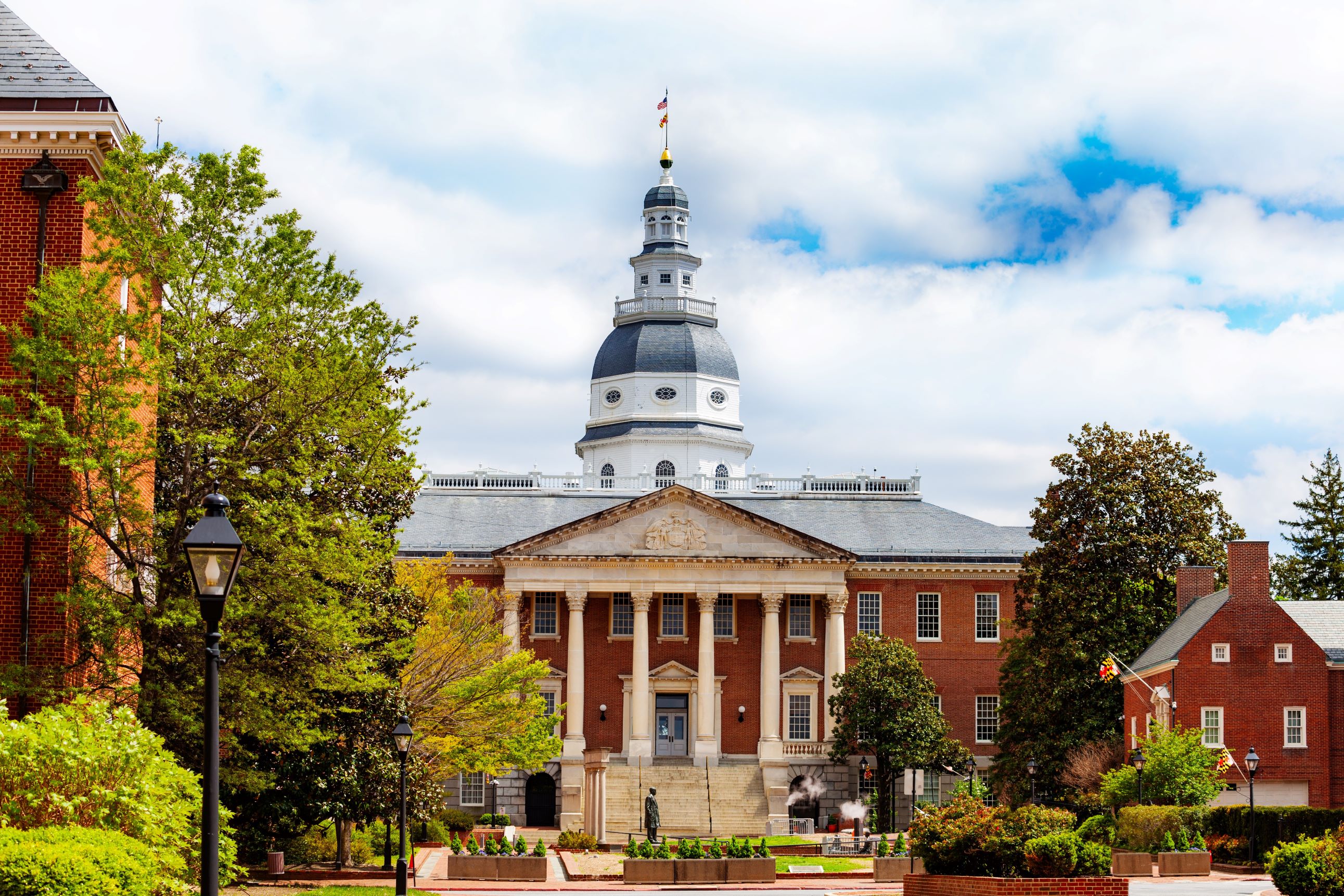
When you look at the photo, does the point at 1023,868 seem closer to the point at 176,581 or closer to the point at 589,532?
the point at 176,581

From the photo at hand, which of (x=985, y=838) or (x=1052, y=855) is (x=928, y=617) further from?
(x=1052, y=855)

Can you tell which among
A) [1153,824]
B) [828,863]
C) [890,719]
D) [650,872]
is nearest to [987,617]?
[890,719]

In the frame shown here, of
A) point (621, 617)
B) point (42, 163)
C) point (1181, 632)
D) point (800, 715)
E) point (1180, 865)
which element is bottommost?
point (1180, 865)

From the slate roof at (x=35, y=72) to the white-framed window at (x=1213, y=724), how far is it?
40.5m

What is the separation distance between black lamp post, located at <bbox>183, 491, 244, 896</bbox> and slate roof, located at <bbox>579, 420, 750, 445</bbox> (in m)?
86.7

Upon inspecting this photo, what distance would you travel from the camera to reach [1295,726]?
182 ft

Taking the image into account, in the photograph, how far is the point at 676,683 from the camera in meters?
74.4

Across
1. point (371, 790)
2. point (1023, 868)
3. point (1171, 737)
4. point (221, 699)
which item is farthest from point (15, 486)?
point (1171, 737)

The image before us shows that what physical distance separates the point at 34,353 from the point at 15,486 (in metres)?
2.43

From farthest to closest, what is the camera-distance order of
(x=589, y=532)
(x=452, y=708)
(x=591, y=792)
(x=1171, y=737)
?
1. (x=589, y=532)
2. (x=591, y=792)
3. (x=1171, y=737)
4. (x=452, y=708)

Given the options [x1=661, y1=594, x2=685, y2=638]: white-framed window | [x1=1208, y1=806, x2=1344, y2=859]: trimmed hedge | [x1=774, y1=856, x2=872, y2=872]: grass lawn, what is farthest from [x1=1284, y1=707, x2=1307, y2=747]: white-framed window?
[x1=661, y1=594, x2=685, y2=638]: white-framed window

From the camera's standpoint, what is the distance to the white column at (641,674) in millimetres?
72438

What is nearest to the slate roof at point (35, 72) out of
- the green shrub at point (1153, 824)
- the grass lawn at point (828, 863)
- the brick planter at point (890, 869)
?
the brick planter at point (890, 869)

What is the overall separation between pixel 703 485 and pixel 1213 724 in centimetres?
3602
